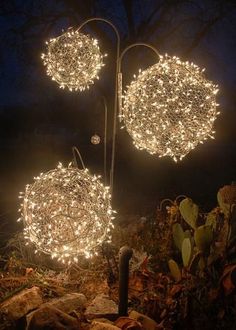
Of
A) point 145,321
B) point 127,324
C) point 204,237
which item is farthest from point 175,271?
point 127,324

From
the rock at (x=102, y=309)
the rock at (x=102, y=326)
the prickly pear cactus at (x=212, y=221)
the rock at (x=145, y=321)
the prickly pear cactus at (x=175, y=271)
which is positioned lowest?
the rock at (x=102, y=326)

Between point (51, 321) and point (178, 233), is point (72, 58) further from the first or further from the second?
point (51, 321)

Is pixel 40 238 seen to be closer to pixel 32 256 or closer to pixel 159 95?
pixel 32 256

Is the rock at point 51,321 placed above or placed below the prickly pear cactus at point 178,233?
below

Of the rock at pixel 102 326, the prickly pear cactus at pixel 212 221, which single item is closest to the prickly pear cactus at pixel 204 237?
the prickly pear cactus at pixel 212 221

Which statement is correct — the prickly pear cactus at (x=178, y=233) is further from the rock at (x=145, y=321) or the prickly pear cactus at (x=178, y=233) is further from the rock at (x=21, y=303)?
the rock at (x=21, y=303)
